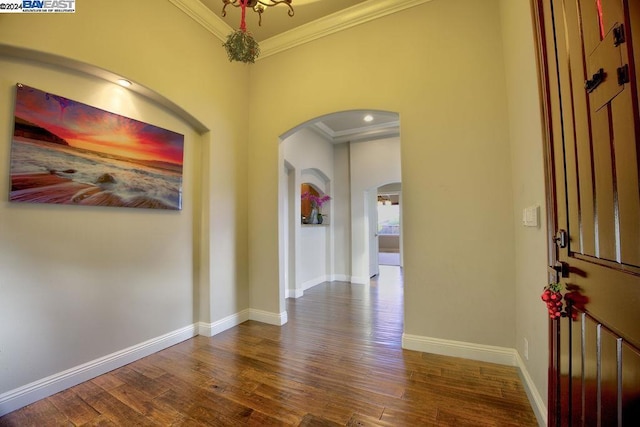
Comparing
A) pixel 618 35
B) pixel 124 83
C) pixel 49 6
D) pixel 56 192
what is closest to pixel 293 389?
pixel 56 192

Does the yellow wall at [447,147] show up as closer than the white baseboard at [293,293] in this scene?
Yes

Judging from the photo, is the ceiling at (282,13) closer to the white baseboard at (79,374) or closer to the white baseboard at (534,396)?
the white baseboard at (79,374)

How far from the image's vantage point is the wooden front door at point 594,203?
70 centimetres

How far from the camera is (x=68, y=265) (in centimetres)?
214

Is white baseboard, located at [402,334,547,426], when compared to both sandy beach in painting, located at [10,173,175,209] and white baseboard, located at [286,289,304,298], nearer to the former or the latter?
white baseboard, located at [286,289,304,298]

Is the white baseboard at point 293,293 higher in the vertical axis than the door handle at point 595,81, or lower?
lower

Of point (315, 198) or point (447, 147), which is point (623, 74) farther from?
point (315, 198)

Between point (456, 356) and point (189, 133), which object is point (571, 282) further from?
point (189, 133)

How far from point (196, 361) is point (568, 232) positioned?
9.31ft

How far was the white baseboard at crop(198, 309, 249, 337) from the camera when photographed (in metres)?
3.09

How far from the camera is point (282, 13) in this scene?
10.1 ft

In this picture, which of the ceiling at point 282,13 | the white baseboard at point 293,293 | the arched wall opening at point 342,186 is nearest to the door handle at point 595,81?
the ceiling at point 282,13

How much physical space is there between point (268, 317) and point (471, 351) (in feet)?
7.33

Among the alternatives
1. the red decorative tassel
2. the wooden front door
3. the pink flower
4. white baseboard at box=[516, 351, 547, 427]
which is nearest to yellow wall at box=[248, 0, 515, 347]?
white baseboard at box=[516, 351, 547, 427]
